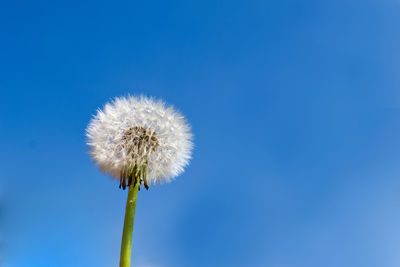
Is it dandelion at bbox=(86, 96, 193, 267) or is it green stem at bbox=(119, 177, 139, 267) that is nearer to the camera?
green stem at bbox=(119, 177, 139, 267)

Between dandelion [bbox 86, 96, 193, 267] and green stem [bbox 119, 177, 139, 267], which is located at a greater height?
dandelion [bbox 86, 96, 193, 267]

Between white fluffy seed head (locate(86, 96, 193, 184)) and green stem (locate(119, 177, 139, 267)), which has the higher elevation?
white fluffy seed head (locate(86, 96, 193, 184))

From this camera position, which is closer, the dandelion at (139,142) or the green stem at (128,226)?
the green stem at (128,226)

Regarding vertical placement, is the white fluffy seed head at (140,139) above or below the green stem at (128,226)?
above

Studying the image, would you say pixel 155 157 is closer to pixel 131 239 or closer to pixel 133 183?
pixel 133 183
